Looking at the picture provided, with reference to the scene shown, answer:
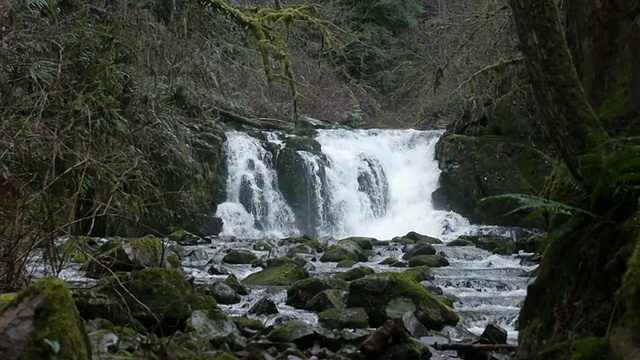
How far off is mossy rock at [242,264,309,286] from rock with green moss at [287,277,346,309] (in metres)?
0.96

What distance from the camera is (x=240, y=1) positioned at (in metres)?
12.2

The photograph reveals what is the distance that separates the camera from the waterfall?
Answer: 17.4m

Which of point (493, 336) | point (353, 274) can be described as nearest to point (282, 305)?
point (353, 274)

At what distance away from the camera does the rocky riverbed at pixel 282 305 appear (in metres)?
4.56

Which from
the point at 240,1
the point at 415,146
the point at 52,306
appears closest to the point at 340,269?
the point at 240,1

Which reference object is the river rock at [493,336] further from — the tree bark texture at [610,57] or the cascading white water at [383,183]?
the cascading white water at [383,183]

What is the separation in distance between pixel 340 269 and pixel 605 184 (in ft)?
23.5

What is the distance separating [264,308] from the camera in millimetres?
6965

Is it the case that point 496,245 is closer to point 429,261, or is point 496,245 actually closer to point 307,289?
point 429,261

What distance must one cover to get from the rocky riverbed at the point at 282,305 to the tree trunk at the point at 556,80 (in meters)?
1.93

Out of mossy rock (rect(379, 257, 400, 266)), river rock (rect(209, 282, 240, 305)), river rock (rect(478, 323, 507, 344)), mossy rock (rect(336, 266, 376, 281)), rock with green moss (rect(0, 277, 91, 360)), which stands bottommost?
rock with green moss (rect(0, 277, 91, 360))

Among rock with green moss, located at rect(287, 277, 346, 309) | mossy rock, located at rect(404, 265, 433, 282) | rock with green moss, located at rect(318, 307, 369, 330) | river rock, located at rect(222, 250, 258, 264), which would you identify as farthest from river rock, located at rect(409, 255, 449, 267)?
rock with green moss, located at rect(318, 307, 369, 330)

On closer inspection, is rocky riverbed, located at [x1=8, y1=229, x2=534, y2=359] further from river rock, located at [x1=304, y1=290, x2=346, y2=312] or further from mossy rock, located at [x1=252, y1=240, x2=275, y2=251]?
mossy rock, located at [x1=252, y1=240, x2=275, y2=251]

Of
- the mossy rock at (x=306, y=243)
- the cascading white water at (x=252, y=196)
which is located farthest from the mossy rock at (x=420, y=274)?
the cascading white water at (x=252, y=196)
